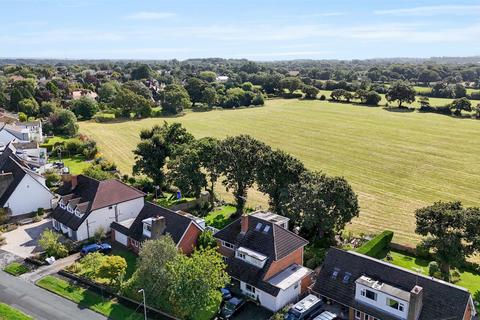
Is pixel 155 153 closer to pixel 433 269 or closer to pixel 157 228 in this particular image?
pixel 157 228

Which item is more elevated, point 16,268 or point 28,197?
point 28,197

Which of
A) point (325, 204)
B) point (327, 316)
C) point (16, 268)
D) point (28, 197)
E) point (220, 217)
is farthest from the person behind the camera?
point (28, 197)

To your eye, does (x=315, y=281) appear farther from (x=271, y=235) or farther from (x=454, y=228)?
(x=454, y=228)

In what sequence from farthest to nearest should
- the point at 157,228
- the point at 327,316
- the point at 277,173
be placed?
1. the point at 277,173
2. the point at 157,228
3. the point at 327,316

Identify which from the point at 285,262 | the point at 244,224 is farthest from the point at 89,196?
the point at 285,262

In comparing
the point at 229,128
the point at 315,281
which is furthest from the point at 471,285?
the point at 229,128

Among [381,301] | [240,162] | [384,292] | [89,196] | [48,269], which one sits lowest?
[48,269]
